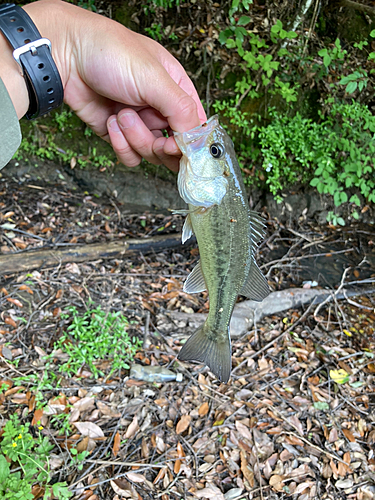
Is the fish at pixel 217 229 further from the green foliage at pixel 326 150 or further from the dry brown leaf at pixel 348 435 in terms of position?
the green foliage at pixel 326 150

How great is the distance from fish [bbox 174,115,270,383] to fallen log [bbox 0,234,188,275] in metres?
2.73

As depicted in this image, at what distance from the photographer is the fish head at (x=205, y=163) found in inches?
79.7

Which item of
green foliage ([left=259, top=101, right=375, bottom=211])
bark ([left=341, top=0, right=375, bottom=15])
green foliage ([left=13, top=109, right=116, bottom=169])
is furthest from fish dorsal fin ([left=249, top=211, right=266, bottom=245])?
bark ([left=341, top=0, right=375, bottom=15])

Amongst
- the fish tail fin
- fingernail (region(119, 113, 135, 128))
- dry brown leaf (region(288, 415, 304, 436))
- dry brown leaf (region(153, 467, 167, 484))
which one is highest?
fingernail (region(119, 113, 135, 128))

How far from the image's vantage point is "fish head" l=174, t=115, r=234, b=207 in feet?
6.64

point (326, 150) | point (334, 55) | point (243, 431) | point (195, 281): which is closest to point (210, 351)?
point (195, 281)

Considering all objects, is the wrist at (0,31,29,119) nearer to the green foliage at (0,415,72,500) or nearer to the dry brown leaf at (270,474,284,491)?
the green foliage at (0,415,72,500)

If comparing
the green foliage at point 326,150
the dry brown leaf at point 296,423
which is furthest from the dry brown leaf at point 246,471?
the green foliage at point 326,150

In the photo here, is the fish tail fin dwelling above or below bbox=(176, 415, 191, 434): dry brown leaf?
above

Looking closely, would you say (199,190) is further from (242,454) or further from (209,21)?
(209,21)

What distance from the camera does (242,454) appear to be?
3.27 meters

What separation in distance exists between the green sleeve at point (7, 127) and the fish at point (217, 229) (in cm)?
83

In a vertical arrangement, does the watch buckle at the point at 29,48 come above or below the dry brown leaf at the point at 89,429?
above

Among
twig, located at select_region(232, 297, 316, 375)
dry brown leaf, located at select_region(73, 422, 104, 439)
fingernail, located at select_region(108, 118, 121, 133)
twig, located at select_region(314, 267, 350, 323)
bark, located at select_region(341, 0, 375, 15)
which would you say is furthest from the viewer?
bark, located at select_region(341, 0, 375, 15)
